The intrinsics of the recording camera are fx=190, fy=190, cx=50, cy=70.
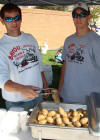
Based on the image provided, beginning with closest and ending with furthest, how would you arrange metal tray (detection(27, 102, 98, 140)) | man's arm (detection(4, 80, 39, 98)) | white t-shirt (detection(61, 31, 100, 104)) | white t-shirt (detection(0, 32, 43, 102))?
metal tray (detection(27, 102, 98, 140)), man's arm (detection(4, 80, 39, 98)), white t-shirt (detection(0, 32, 43, 102)), white t-shirt (detection(61, 31, 100, 104))

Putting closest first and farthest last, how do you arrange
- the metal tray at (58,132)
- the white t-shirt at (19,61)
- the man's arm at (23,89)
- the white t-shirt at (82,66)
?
the metal tray at (58,132), the man's arm at (23,89), the white t-shirt at (19,61), the white t-shirt at (82,66)

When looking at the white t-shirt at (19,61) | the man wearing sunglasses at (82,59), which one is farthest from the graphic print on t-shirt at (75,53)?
the white t-shirt at (19,61)

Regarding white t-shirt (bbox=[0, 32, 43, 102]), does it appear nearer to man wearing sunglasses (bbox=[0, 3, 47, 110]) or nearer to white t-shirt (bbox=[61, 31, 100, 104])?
man wearing sunglasses (bbox=[0, 3, 47, 110])

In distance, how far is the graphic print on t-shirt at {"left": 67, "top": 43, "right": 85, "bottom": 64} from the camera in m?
1.67

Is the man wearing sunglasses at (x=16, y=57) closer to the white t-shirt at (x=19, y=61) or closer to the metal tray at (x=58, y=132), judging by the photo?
the white t-shirt at (x=19, y=61)

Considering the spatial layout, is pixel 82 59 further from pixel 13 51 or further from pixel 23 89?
pixel 23 89

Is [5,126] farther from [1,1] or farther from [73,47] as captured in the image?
[1,1]

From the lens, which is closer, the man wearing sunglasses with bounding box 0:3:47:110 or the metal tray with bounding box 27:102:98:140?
the metal tray with bounding box 27:102:98:140

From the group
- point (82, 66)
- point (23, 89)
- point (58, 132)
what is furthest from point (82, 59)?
point (58, 132)

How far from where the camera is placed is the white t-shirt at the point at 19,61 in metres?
1.37

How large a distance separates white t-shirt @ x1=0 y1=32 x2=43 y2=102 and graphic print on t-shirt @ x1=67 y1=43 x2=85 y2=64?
0.35m

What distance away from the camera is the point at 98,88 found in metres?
1.71

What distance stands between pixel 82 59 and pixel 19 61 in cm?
58

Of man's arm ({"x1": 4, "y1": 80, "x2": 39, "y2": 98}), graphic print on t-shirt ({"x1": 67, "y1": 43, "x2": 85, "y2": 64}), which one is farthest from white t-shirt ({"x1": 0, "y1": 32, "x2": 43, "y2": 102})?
graphic print on t-shirt ({"x1": 67, "y1": 43, "x2": 85, "y2": 64})
